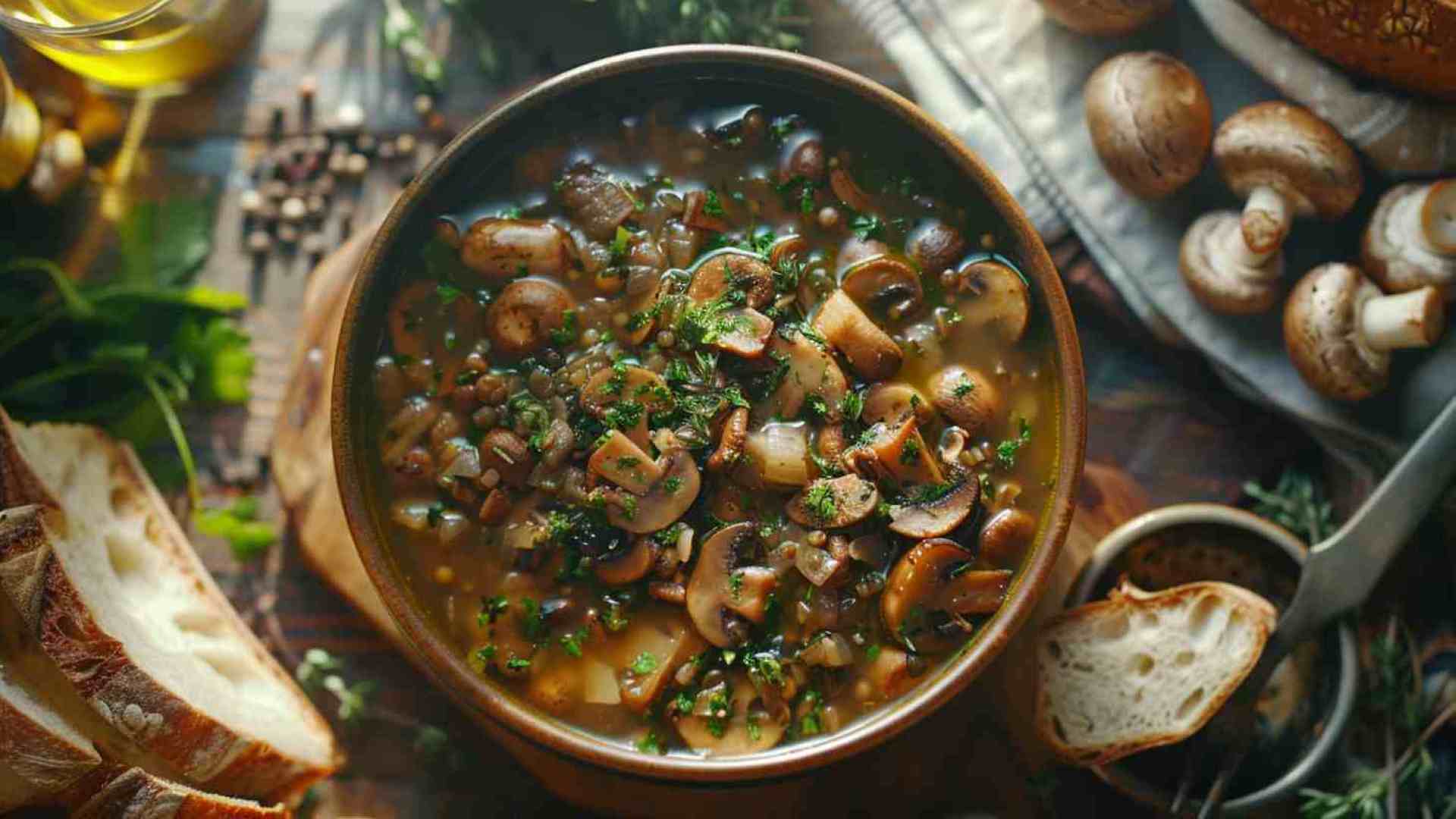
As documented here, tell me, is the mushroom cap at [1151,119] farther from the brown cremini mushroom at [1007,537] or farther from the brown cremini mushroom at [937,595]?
the brown cremini mushroom at [937,595]

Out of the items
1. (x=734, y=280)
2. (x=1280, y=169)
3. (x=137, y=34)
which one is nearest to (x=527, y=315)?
(x=734, y=280)

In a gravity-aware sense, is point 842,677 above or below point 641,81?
below

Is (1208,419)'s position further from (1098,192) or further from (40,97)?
(40,97)

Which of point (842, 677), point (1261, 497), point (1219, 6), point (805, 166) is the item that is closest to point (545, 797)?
point (842, 677)

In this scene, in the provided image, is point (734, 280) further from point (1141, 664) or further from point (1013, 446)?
point (1141, 664)

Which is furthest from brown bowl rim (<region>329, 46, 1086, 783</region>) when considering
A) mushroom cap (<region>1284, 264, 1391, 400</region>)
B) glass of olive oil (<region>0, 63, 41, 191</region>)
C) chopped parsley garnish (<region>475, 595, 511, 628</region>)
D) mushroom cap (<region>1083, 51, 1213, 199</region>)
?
glass of olive oil (<region>0, 63, 41, 191</region>)

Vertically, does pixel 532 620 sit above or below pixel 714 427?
below
